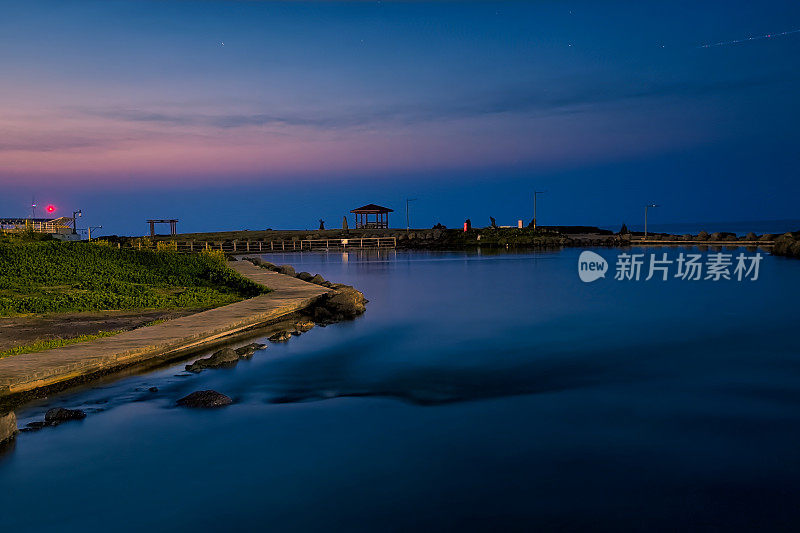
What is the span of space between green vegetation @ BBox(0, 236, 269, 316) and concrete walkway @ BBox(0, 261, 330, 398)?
2.91m

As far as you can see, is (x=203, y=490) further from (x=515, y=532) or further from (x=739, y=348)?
(x=739, y=348)

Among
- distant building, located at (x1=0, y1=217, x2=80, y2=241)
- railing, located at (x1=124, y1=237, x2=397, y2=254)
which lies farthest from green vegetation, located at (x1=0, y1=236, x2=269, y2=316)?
railing, located at (x1=124, y1=237, x2=397, y2=254)

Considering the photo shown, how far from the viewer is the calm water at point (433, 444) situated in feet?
25.7

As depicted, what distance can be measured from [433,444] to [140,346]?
265 inches

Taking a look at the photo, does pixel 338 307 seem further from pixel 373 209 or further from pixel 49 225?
pixel 373 209

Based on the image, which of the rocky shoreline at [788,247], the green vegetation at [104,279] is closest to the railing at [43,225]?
the green vegetation at [104,279]

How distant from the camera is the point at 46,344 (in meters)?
13.9

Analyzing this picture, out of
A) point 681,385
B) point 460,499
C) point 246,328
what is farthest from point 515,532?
point 246,328

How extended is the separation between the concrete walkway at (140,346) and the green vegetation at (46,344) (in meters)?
0.37

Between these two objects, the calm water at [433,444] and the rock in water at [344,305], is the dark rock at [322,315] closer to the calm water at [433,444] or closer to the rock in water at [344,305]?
the rock in water at [344,305]

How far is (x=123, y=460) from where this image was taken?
9.35 meters

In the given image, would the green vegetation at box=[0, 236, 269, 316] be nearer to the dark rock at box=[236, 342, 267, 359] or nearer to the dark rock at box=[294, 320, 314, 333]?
the dark rock at box=[294, 320, 314, 333]

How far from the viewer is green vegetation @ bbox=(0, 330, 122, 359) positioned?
13203 millimetres

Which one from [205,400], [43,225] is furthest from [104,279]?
[43,225]
